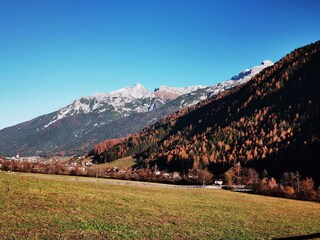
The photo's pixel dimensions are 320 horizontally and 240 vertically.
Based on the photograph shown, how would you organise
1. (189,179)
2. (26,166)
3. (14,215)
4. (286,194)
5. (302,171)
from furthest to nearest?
(302,171), (26,166), (189,179), (286,194), (14,215)

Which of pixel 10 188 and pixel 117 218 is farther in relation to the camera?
pixel 10 188

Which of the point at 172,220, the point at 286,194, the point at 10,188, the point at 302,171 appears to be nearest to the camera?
the point at 172,220

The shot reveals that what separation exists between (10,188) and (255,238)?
30642mm

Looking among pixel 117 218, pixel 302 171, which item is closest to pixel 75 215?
pixel 117 218

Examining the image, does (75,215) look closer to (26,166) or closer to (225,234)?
(225,234)

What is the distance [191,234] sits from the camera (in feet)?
92.3

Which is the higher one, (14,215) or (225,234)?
(14,215)

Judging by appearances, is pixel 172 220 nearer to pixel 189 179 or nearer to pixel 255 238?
pixel 255 238

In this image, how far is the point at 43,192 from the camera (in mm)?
41906

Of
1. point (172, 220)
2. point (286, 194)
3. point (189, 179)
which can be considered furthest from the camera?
point (189, 179)

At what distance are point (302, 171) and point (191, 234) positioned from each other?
594ft

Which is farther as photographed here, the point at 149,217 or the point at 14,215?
the point at 149,217

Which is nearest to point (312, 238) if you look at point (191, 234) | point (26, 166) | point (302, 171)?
point (191, 234)

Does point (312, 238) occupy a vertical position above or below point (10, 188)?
below
